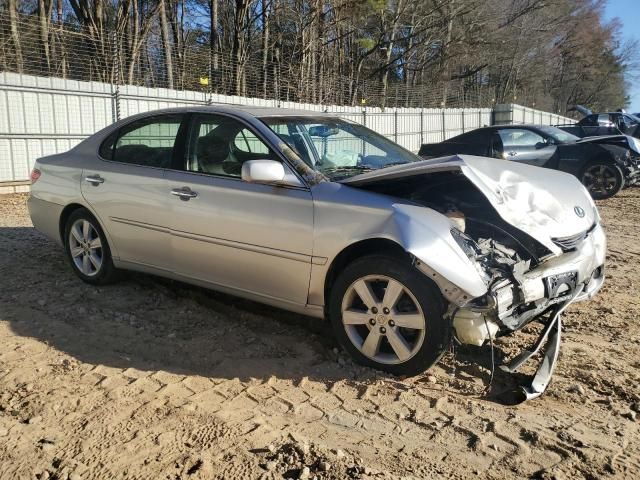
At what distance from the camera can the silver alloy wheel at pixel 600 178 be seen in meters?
11.2

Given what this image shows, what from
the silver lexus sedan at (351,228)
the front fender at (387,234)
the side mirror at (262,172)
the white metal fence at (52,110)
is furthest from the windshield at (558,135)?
the side mirror at (262,172)

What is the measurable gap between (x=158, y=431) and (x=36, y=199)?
361 centimetres

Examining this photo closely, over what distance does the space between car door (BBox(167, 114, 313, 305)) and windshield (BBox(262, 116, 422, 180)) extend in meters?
0.25

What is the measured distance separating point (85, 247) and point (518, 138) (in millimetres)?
9638

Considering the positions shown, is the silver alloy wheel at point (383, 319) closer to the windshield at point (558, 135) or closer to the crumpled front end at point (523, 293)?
the crumpled front end at point (523, 293)

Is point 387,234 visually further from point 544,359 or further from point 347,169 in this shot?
point 544,359

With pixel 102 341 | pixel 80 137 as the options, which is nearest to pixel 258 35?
pixel 80 137

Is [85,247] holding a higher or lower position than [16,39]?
lower

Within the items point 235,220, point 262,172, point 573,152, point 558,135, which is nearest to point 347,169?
point 262,172

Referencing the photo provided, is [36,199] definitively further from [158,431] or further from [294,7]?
[294,7]

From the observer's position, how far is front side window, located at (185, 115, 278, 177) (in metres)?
4.28

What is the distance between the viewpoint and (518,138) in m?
12.4

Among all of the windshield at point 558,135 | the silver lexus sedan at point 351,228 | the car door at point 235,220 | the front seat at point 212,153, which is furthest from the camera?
the windshield at point 558,135

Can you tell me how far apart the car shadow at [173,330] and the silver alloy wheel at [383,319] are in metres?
0.17
